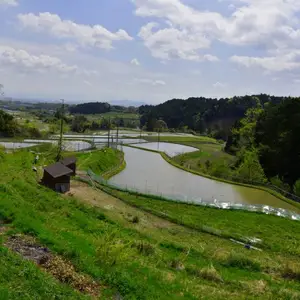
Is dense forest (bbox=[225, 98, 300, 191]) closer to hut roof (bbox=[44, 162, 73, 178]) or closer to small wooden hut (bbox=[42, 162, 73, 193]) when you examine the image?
small wooden hut (bbox=[42, 162, 73, 193])

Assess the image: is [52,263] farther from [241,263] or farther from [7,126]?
[7,126]

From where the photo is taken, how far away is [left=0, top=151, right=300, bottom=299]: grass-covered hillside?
7.86 m

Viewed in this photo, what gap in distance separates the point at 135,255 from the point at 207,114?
13120 cm

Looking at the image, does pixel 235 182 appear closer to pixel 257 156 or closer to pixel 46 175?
pixel 257 156

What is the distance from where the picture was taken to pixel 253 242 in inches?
728

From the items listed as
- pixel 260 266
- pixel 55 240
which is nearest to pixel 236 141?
pixel 260 266

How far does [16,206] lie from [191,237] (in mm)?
8951

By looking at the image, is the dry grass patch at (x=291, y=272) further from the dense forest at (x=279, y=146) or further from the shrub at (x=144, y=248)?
the dense forest at (x=279, y=146)

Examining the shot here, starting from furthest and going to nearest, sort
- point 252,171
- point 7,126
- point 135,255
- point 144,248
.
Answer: point 7,126
point 252,171
point 144,248
point 135,255

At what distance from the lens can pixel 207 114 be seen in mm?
140250

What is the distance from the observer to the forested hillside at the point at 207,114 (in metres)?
134

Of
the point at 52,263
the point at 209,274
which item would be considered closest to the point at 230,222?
the point at 209,274

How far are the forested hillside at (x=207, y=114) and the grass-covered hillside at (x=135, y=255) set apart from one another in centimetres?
9593

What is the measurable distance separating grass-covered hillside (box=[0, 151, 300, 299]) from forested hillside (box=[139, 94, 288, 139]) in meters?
95.9
